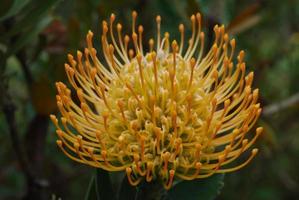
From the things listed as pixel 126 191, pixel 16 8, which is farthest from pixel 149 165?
pixel 16 8

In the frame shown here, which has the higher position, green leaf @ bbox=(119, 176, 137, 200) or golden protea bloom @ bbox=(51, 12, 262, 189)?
golden protea bloom @ bbox=(51, 12, 262, 189)

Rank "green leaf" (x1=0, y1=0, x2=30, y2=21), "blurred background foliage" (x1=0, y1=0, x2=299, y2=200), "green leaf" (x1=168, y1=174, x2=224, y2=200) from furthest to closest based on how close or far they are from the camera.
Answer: "blurred background foliage" (x1=0, y1=0, x2=299, y2=200)
"green leaf" (x1=0, y1=0, x2=30, y2=21)
"green leaf" (x1=168, y1=174, x2=224, y2=200)

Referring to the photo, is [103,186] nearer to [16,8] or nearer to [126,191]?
[126,191]

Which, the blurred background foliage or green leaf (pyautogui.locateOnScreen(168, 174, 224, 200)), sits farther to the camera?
the blurred background foliage

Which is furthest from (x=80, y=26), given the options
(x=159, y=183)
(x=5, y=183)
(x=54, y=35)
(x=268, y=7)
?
(x=268, y=7)

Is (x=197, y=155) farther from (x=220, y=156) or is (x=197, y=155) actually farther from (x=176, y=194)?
(x=176, y=194)

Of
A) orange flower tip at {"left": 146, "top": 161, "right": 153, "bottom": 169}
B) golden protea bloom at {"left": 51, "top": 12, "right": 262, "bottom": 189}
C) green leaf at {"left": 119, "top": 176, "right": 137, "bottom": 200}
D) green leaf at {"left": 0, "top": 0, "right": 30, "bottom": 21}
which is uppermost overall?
green leaf at {"left": 0, "top": 0, "right": 30, "bottom": 21}

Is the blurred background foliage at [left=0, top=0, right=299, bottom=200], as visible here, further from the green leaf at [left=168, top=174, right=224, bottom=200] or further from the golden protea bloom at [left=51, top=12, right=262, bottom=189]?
the green leaf at [left=168, top=174, right=224, bottom=200]

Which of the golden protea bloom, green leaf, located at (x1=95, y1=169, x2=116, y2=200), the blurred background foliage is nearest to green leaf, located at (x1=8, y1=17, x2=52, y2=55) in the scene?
the blurred background foliage
